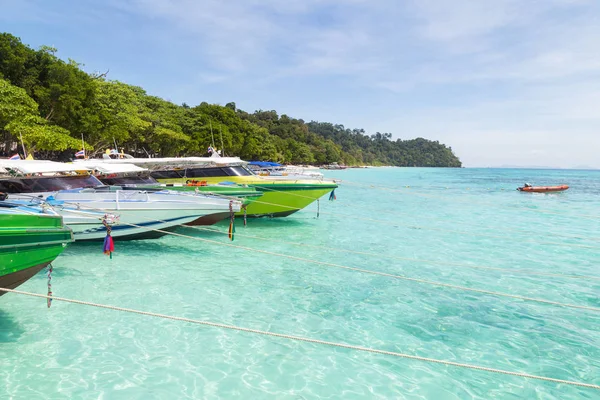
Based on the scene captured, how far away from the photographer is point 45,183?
1295cm

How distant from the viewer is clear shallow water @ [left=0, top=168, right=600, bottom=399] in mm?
5449

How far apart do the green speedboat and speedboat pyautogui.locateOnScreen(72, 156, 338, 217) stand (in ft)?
34.7

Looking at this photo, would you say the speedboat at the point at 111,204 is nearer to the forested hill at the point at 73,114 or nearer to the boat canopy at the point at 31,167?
the boat canopy at the point at 31,167

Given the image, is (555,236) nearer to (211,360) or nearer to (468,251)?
(468,251)

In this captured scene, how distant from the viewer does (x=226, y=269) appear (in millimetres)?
10344

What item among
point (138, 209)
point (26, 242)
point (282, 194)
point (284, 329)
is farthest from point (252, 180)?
point (26, 242)

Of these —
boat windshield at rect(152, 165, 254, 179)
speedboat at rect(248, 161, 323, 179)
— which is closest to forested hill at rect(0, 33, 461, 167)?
speedboat at rect(248, 161, 323, 179)

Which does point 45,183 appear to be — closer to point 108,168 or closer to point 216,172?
point 108,168

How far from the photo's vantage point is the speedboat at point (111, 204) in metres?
10.6

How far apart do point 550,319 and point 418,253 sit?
5522 millimetres

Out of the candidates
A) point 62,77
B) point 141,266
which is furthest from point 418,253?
point 62,77

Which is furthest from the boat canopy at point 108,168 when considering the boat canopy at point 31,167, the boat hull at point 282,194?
the boat hull at point 282,194

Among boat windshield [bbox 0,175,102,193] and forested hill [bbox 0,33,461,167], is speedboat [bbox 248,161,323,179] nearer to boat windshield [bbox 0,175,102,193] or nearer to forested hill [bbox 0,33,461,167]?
forested hill [bbox 0,33,461,167]

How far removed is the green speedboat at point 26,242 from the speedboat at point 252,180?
10.6m
